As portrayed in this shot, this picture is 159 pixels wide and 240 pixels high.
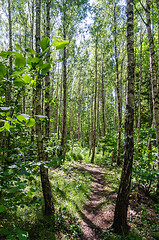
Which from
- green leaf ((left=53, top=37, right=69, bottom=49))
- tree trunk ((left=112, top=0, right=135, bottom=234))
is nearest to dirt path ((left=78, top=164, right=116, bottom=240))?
tree trunk ((left=112, top=0, right=135, bottom=234))

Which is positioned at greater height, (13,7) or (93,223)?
(13,7)

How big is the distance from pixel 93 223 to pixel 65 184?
221 cm

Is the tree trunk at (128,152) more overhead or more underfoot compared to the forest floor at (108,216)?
more overhead

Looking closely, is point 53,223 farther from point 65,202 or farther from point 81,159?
point 81,159

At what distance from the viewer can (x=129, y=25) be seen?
313 centimetres

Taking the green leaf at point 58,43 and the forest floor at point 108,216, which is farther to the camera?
the forest floor at point 108,216

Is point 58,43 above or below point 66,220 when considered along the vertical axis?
above

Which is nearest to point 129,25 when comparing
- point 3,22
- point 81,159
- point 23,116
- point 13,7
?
point 23,116

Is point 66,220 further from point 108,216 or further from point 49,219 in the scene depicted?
point 108,216

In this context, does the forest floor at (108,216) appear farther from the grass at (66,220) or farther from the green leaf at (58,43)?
the green leaf at (58,43)

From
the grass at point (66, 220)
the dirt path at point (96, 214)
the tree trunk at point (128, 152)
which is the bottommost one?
the dirt path at point (96, 214)

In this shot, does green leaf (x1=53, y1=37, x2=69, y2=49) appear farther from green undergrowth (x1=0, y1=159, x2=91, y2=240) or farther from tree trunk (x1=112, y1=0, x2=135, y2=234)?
tree trunk (x1=112, y1=0, x2=135, y2=234)

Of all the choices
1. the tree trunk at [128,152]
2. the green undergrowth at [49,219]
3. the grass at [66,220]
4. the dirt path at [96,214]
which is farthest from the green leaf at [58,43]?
the dirt path at [96,214]

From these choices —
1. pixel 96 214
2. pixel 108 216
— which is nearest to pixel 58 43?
pixel 108 216
